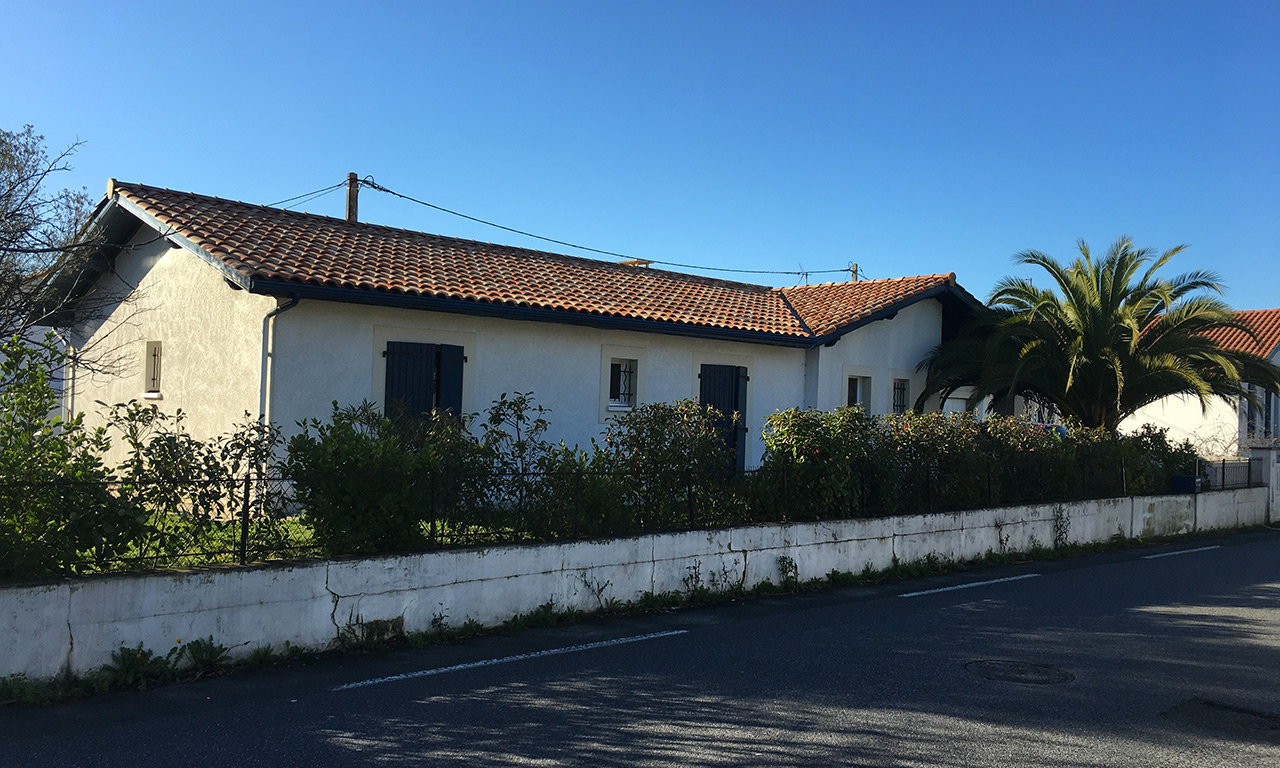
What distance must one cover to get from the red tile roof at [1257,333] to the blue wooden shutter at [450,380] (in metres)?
23.5

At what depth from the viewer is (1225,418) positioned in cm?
2917

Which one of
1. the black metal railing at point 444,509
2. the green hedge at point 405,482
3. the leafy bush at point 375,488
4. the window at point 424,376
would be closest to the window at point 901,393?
the black metal railing at point 444,509

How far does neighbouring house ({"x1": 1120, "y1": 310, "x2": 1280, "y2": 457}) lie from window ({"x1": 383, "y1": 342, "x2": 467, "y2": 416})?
870 inches

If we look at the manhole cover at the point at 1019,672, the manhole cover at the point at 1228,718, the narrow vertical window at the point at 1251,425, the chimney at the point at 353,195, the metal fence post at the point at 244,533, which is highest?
the chimney at the point at 353,195

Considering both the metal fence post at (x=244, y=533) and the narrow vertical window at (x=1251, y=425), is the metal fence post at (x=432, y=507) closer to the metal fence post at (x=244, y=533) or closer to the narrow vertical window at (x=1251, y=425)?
the metal fence post at (x=244, y=533)

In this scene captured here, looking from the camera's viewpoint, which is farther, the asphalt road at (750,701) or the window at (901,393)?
the window at (901,393)

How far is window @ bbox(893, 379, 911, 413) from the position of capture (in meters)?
20.8

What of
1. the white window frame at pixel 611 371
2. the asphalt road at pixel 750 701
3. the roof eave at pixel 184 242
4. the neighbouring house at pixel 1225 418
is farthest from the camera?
the neighbouring house at pixel 1225 418

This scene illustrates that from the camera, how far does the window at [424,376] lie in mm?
12805

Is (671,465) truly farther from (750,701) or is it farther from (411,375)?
(411,375)

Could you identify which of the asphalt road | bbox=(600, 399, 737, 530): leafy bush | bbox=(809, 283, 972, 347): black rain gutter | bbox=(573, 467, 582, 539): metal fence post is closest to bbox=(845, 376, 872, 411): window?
bbox=(809, 283, 972, 347): black rain gutter

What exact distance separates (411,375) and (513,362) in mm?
1659

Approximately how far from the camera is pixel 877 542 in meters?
11.5

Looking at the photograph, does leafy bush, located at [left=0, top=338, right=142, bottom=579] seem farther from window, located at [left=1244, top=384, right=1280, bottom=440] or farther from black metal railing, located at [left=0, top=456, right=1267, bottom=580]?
window, located at [left=1244, top=384, right=1280, bottom=440]
